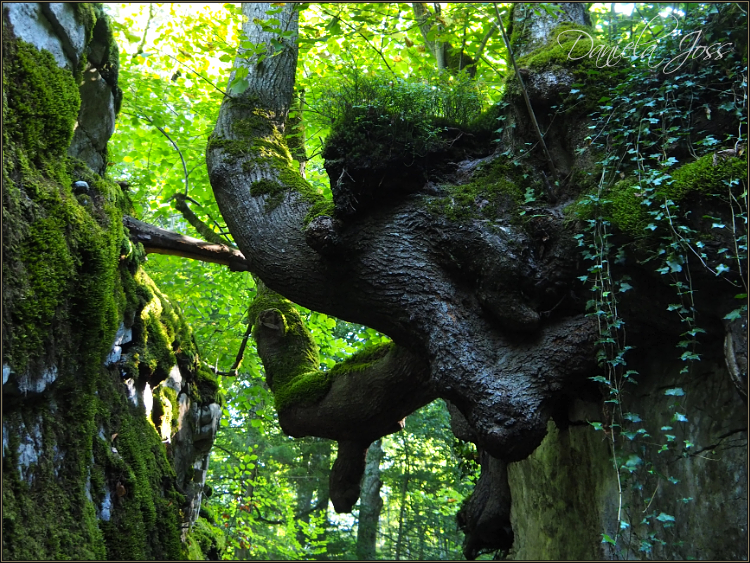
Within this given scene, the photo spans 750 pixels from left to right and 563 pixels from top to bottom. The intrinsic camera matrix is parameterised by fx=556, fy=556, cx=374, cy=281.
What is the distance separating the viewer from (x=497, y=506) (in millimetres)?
5539

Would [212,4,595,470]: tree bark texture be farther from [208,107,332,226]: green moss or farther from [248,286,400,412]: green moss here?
[248,286,400,412]: green moss

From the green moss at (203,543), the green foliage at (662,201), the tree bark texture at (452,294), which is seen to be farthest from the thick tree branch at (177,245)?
the green foliage at (662,201)

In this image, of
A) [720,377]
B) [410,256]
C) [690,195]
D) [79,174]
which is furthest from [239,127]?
[720,377]

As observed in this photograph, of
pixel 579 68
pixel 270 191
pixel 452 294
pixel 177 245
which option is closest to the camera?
pixel 452 294

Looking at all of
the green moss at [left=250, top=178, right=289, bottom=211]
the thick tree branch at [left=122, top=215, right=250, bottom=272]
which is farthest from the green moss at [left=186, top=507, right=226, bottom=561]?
the green moss at [left=250, top=178, right=289, bottom=211]

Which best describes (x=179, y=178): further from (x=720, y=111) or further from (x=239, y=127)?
(x=720, y=111)

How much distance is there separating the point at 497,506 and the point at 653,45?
428 cm

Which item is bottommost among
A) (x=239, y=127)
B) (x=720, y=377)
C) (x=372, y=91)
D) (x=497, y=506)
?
(x=497, y=506)

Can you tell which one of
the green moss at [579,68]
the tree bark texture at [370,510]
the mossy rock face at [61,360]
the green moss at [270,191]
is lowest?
the tree bark texture at [370,510]

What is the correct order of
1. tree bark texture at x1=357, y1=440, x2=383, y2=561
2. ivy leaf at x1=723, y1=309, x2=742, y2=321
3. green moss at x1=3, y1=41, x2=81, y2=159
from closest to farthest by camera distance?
ivy leaf at x1=723, y1=309, x2=742, y2=321 < green moss at x1=3, y1=41, x2=81, y2=159 < tree bark texture at x1=357, y1=440, x2=383, y2=561

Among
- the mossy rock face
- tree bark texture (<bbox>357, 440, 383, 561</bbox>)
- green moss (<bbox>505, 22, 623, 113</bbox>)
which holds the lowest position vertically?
tree bark texture (<bbox>357, 440, 383, 561</bbox>)

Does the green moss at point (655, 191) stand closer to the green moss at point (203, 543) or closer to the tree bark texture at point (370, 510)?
the green moss at point (203, 543)

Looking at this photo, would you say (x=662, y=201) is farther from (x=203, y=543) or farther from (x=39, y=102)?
(x=203, y=543)

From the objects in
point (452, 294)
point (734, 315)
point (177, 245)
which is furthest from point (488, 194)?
point (177, 245)
